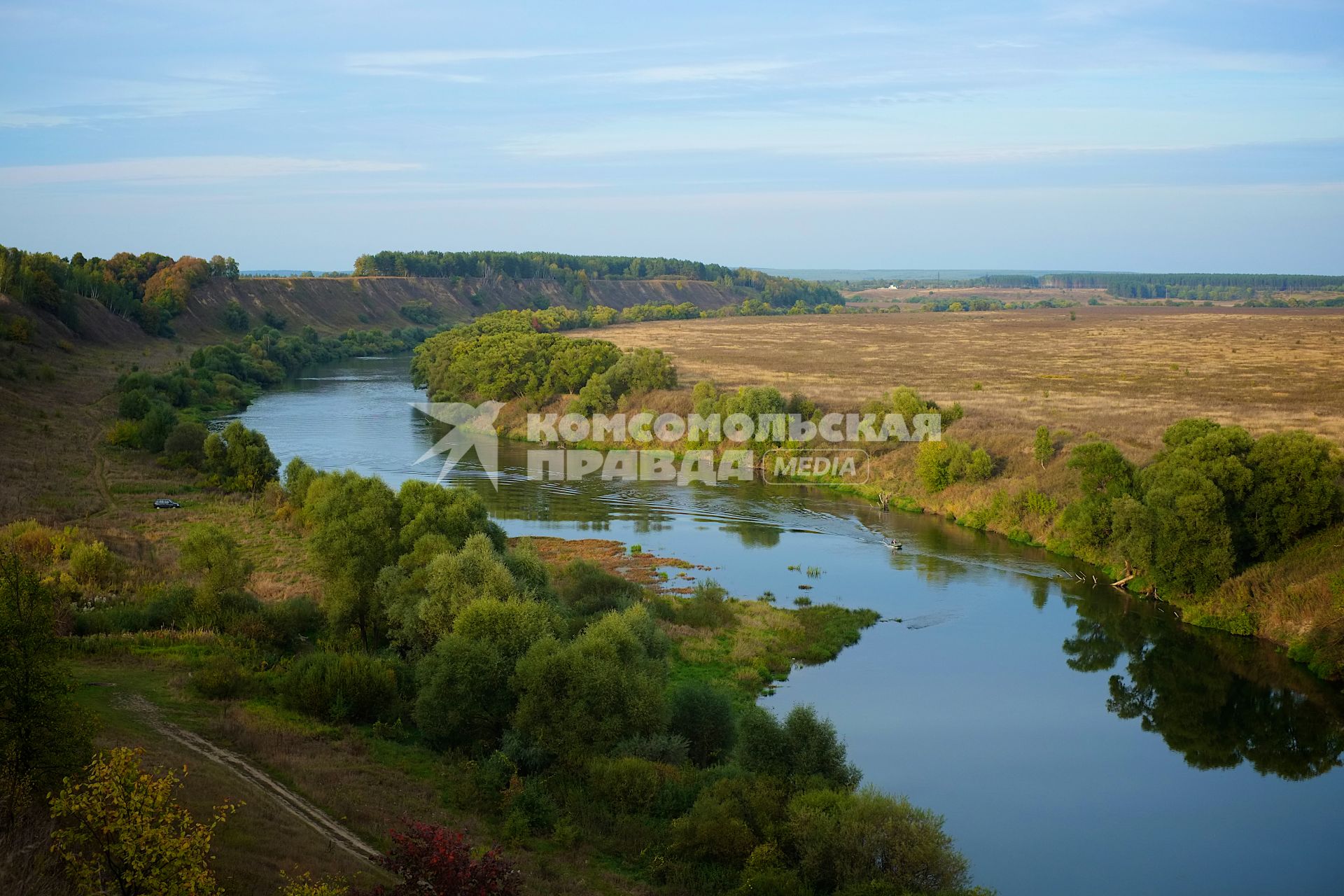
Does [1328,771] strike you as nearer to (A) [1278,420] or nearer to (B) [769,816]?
(B) [769,816]

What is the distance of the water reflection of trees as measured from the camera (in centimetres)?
2417

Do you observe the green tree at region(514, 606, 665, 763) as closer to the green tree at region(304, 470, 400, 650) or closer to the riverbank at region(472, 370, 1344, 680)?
the green tree at region(304, 470, 400, 650)

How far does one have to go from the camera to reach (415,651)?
933 inches

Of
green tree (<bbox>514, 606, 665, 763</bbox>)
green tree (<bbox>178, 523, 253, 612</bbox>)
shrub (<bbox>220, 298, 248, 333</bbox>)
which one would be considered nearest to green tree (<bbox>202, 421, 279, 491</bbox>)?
green tree (<bbox>178, 523, 253, 612</bbox>)

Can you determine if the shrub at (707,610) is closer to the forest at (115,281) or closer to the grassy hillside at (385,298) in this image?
the forest at (115,281)

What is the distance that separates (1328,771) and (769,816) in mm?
14970

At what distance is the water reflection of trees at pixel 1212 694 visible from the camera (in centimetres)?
2417

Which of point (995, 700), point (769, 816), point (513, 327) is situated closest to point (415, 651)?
point (769, 816)

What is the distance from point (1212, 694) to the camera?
27.1m

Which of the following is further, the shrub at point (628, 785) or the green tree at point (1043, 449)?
the green tree at point (1043, 449)

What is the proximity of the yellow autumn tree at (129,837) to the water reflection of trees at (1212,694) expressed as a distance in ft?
71.7

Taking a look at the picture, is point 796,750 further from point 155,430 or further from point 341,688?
point 155,430

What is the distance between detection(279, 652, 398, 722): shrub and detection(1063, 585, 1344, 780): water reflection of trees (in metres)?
18.1

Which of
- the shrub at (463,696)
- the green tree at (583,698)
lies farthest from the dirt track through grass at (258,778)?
the green tree at (583,698)
